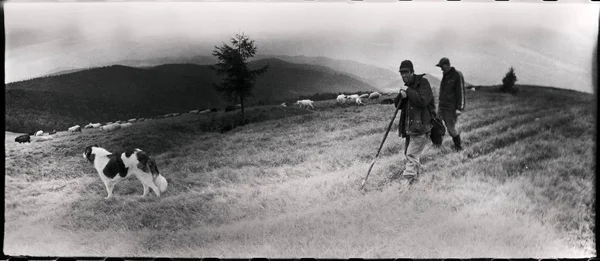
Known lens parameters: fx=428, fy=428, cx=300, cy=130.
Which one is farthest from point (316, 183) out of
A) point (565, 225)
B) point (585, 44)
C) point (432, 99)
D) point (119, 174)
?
point (585, 44)

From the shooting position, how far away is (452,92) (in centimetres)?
367

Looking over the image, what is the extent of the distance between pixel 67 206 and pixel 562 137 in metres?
4.37

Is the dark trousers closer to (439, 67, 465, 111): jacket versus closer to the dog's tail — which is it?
(439, 67, 465, 111): jacket

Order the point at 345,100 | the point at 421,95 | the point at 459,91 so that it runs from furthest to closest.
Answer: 1. the point at 345,100
2. the point at 459,91
3. the point at 421,95

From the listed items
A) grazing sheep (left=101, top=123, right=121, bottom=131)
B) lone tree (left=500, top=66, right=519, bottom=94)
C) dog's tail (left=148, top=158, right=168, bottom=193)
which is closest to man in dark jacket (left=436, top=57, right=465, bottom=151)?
lone tree (left=500, top=66, right=519, bottom=94)

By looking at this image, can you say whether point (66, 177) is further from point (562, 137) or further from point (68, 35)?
point (562, 137)

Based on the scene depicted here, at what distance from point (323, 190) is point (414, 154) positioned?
85cm

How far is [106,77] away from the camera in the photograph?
3.87 meters

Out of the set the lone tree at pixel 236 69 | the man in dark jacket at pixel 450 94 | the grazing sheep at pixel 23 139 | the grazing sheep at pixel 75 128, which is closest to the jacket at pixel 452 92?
the man in dark jacket at pixel 450 94

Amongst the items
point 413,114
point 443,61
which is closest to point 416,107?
point 413,114

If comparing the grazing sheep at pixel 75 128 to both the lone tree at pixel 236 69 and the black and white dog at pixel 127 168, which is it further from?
the lone tree at pixel 236 69

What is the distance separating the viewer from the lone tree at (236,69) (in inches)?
147

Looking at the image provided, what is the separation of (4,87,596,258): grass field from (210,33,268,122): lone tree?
273mm

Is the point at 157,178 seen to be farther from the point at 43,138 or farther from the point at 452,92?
Answer: the point at 452,92
